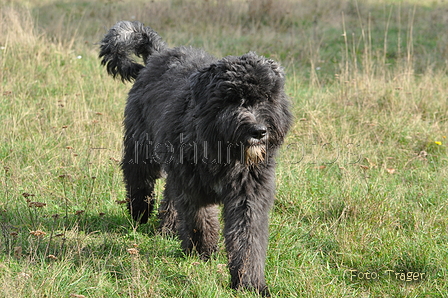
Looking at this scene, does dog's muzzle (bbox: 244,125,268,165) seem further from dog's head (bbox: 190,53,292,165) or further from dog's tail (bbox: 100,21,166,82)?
dog's tail (bbox: 100,21,166,82)

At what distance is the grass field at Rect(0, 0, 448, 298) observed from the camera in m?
3.72

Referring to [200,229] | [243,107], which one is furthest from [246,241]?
[243,107]

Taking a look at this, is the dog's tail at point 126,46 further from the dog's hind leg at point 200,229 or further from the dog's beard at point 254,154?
the dog's beard at point 254,154

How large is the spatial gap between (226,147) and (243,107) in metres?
0.31

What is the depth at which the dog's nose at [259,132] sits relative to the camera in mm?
3348

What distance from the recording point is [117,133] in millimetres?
6344

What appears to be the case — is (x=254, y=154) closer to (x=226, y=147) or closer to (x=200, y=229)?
(x=226, y=147)

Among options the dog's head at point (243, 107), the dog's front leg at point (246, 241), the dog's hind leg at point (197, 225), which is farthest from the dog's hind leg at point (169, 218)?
the dog's head at point (243, 107)

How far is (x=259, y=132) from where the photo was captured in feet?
11.0

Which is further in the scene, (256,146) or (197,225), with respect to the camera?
(197,225)

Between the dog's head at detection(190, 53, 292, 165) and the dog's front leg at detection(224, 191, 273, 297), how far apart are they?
356 millimetres

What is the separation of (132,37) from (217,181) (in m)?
2.18

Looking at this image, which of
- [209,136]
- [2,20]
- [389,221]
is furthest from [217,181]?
[2,20]

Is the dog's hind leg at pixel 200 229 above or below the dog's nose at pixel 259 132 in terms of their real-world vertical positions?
below
